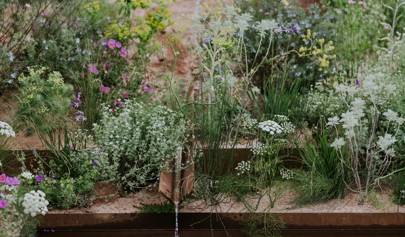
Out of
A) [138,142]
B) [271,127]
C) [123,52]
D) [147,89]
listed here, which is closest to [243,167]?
[271,127]

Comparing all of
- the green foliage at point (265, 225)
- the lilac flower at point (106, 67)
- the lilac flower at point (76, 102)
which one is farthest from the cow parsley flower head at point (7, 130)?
the green foliage at point (265, 225)

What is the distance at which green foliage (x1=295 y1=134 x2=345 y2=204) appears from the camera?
457 cm

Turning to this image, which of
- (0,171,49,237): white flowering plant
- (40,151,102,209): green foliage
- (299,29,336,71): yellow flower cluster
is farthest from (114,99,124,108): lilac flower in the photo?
(299,29,336,71): yellow flower cluster

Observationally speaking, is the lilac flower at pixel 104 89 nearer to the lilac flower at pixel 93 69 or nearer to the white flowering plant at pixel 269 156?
the lilac flower at pixel 93 69

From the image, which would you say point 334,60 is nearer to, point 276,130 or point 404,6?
point 404,6

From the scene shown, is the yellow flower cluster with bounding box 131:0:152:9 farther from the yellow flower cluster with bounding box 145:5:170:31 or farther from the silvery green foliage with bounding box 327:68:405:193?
the silvery green foliage with bounding box 327:68:405:193

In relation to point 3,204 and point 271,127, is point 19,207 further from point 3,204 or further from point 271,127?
point 271,127

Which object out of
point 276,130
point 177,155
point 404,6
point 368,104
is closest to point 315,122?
point 368,104

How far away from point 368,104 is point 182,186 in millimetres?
1317

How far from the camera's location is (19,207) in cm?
409

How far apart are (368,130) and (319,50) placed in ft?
2.28

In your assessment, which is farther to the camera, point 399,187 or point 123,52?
point 123,52

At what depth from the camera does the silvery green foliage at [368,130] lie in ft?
14.3

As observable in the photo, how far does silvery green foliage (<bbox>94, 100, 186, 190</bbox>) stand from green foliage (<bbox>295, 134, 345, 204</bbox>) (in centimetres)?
75
